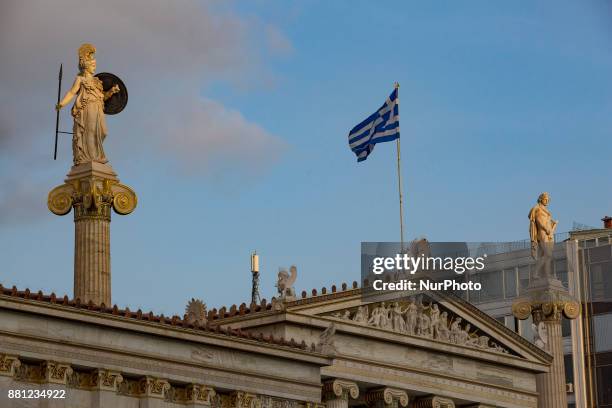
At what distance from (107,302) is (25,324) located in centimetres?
733

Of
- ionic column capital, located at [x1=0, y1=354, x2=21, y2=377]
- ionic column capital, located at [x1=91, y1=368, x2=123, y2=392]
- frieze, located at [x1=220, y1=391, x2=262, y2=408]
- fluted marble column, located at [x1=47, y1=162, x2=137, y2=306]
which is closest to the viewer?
ionic column capital, located at [x1=0, y1=354, x2=21, y2=377]

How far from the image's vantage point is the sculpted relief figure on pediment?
6234cm

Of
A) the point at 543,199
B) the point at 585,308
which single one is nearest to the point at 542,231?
the point at 543,199

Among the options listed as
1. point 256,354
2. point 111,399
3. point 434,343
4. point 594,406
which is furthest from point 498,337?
point 594,406

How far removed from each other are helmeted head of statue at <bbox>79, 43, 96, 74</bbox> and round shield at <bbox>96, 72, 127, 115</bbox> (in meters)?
0.60

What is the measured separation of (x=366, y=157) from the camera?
230 ft

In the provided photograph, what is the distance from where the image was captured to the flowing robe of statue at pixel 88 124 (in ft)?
191

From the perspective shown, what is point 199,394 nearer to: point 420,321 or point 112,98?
point 112,98

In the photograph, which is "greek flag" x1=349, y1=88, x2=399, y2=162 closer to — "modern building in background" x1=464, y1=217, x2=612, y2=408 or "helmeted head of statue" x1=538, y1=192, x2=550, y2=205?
"helmeted head of statue" x1=538, y1=192, x2=550, y2=205

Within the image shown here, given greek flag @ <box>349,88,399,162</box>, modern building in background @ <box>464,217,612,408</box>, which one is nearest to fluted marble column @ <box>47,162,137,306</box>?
greek flag @ <box>349,88,399,162</box>

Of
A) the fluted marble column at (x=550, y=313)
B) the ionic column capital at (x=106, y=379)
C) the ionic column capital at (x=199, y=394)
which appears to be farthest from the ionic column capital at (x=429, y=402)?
the ionic column capital at (x=106, y=379)

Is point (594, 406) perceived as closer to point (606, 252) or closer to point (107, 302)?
point (606, 252)

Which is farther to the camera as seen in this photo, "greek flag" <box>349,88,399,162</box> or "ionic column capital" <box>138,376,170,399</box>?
"greek flag" <box>349,88,399,162</box>

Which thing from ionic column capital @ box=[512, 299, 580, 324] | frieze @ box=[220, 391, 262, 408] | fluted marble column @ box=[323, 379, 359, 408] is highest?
ionic column capital @ box=[512, 299, 580, 324]
